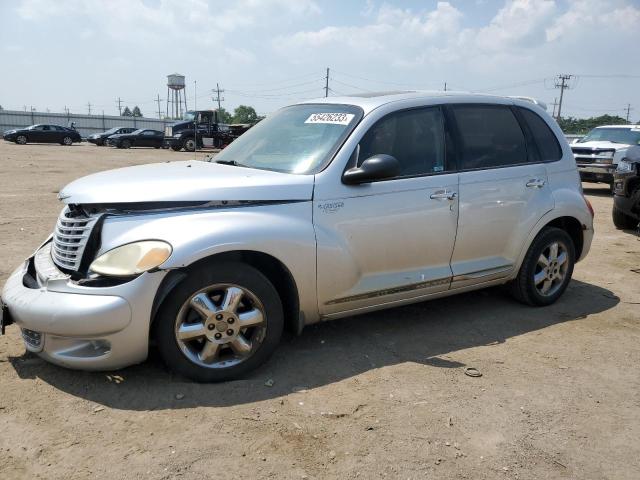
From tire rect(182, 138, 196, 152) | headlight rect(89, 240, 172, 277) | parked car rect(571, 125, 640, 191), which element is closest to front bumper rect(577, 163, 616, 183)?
parked car rect(571, 125, 640, 191)

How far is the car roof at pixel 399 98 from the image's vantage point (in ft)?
13.5

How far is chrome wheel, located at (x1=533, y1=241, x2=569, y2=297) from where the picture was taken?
4906mm

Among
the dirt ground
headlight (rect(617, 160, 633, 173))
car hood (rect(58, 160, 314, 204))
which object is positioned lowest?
the dirt ground

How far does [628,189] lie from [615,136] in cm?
775

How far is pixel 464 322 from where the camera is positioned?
4.62m

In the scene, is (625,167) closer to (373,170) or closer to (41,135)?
(373,170)

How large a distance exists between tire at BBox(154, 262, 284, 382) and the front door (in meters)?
0.43

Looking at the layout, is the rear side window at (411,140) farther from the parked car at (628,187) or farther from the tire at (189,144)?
the tire at (189,144)

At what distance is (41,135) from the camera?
36906 mm

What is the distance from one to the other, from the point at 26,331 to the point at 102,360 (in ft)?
1.85

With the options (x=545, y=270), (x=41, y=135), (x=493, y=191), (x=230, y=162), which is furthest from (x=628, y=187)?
(x=41, y=135)

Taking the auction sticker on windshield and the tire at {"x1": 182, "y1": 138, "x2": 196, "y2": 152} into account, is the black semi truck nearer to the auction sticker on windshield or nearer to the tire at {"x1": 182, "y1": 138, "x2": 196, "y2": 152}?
the tire at {"x1": 182, "y1": 138, "x2": 196, "y2": 152}

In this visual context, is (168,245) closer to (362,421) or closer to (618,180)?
(362,421)

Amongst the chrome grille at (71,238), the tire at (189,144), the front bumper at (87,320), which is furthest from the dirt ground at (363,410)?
the tire at (189,144)
